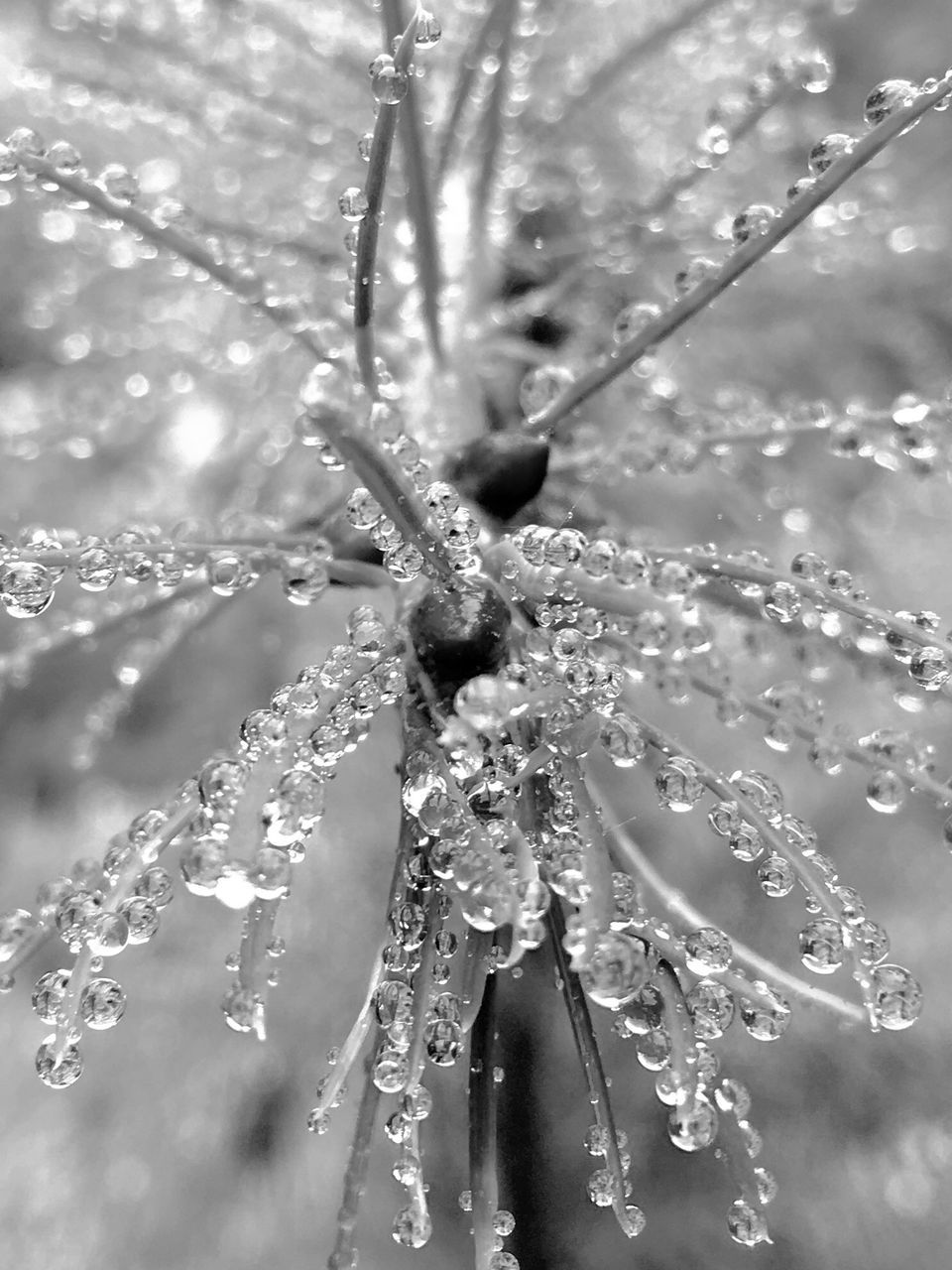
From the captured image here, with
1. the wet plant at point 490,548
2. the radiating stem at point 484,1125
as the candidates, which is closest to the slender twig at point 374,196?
the wet plant at point 490,548

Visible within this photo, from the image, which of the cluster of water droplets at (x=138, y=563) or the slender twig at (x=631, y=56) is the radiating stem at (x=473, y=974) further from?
the slender twig at (x=631, y=56)

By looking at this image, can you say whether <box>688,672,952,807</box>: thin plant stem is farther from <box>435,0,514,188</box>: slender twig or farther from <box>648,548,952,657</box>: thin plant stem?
<box>435,0,514,188</box>: slender twig

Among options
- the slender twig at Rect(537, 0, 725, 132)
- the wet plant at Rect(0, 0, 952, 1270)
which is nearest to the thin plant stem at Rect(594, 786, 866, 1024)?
the wet plant at Rect(0, 0, 952, 1270)

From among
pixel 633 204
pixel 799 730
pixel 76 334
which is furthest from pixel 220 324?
pixel 799 730

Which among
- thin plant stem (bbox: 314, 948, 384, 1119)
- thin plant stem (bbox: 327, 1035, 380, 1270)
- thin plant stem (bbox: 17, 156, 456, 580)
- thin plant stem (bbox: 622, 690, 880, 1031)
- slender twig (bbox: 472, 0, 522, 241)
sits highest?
slender twig (bbox: 472, 0, 522, 241)

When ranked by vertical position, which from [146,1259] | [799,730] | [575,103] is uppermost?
[575,103]

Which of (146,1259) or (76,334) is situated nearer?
(146,1259)

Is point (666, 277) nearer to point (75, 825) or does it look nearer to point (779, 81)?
point (779, 81)

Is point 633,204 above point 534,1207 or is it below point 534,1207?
above
